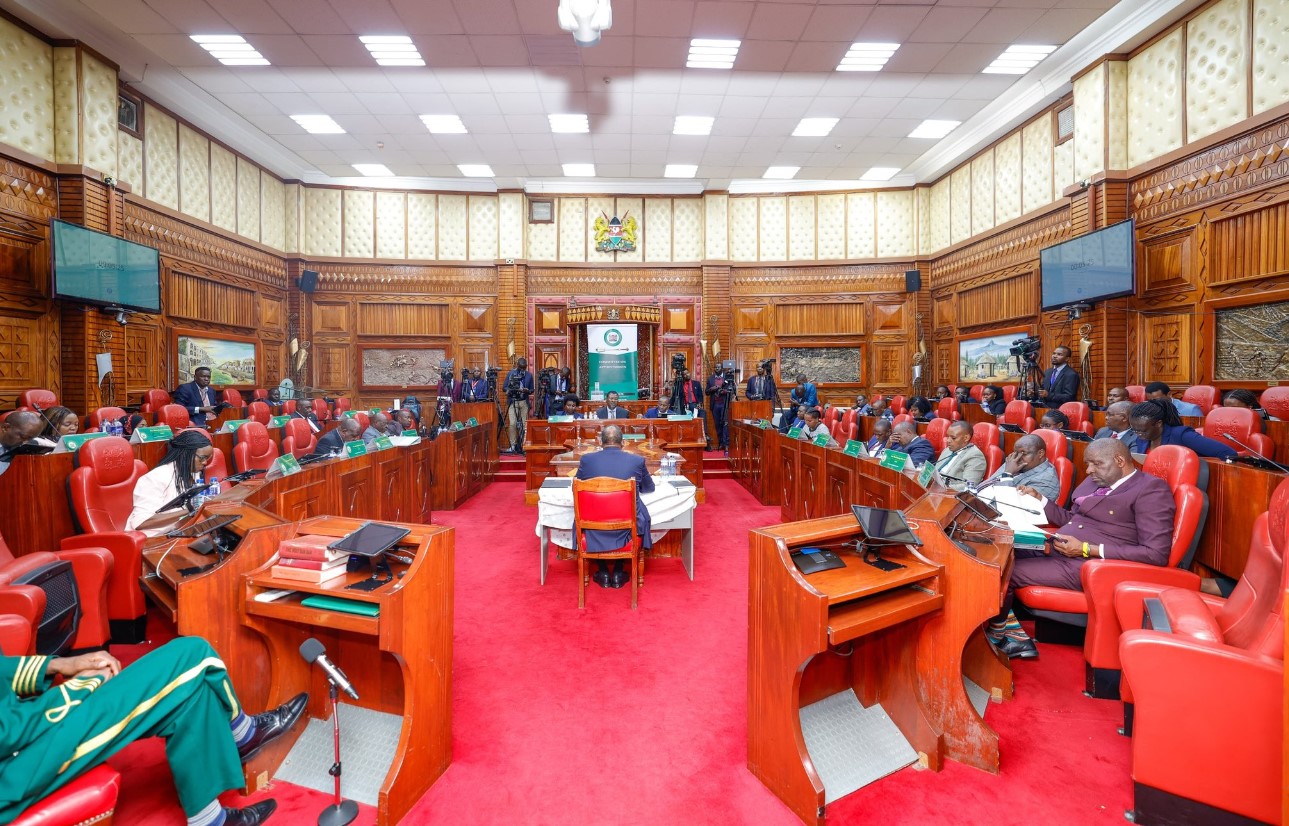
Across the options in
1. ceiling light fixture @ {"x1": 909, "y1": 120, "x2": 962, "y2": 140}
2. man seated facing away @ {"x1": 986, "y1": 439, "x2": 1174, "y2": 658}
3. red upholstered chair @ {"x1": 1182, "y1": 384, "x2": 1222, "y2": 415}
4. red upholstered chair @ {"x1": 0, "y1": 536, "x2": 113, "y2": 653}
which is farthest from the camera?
ceiling light fixture @ {"x1": 909, "y1": 120, "x2": 962, "y2": 140}

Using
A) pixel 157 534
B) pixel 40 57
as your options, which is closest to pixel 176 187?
pixel 40 57

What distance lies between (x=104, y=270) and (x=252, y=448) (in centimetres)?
441

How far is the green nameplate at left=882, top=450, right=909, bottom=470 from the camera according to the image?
147 inches

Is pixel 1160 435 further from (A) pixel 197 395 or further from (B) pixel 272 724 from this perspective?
(A) pixel 197 395

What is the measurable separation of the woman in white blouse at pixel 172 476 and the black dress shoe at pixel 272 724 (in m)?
1.95

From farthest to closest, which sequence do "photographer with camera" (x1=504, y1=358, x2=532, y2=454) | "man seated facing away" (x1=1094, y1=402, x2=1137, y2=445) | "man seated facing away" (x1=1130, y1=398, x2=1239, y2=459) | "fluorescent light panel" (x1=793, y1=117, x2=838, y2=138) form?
"photographer with camera" (x1=504, y1=358, x2=532, y2=454)
"fluorescent light panel" (x1=793, y1=117, x2=838, y2=138)
"man seated facing away" (x1=1094, y1=402, x2=1137, y2=445)
"man seated facing away" (x1=1130, y1=398, x2=1239, y2=459)

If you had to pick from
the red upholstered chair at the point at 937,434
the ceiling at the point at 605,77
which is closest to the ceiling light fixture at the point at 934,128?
the ceiling at the point at 605,77

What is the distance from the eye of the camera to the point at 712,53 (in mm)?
7250

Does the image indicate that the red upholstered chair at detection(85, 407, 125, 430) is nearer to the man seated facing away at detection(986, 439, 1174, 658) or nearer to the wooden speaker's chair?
the wooden speaker's chair

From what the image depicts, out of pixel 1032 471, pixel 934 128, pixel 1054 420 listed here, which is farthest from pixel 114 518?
pixel 934 128

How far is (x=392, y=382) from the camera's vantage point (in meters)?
12.3

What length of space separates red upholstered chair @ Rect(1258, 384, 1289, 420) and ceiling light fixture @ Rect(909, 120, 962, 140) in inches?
244

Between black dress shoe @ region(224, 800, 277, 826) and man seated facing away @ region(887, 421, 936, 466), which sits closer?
black dress shoe @ region(224, 800, 277, 826)

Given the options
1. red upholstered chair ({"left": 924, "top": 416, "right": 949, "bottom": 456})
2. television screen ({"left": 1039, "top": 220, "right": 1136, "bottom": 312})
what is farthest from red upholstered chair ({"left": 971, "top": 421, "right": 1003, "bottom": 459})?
television screen ({"left": 1039, "top": 220, "right": 1136, "bottom": 312})
